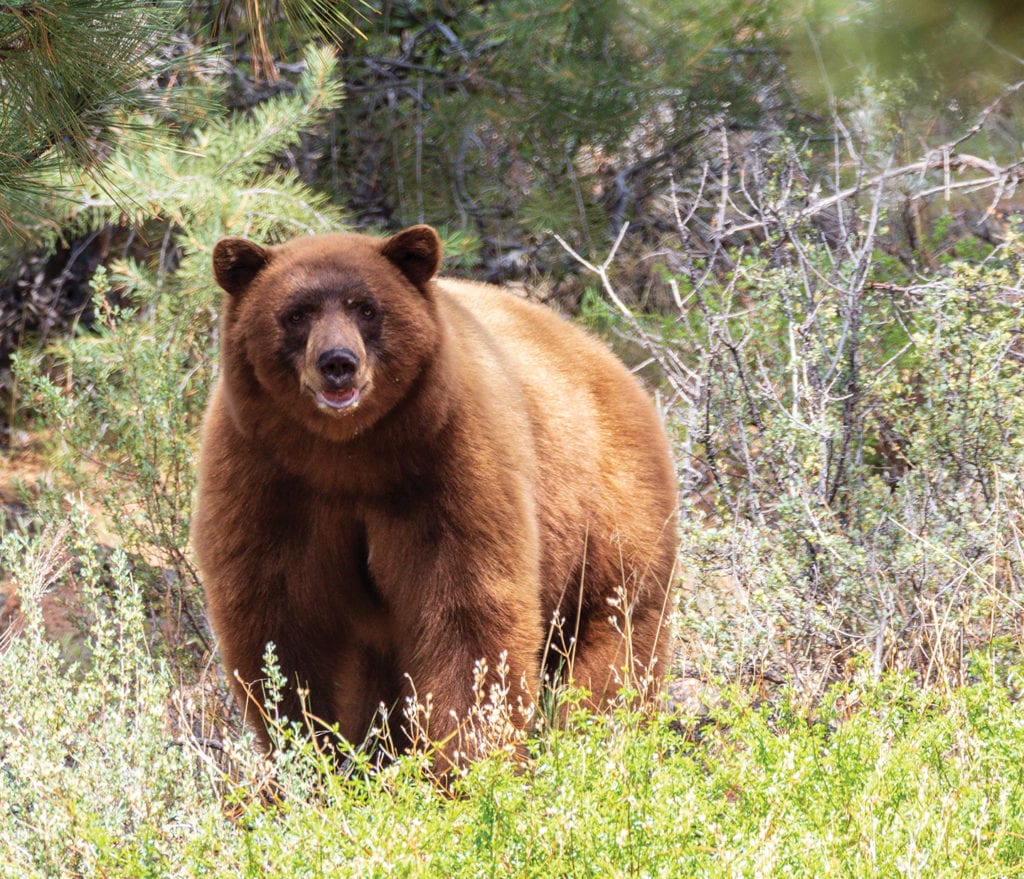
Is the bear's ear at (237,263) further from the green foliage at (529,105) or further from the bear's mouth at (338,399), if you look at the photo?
the green foliage at (529,105)

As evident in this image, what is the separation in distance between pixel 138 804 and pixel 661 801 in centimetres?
136

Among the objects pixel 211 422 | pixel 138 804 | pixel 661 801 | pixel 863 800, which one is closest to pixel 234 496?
pixel 211 422

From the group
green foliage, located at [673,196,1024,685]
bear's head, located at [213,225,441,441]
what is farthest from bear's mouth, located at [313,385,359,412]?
green foliage, located at [673,196,1024,685]

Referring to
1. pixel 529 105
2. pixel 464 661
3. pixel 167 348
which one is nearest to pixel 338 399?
pixel 464 661

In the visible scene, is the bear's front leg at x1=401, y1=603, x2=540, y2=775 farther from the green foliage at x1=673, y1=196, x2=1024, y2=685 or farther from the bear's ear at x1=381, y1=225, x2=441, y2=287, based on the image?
the bear's ear at x1=381, y1=225, x2=441, y2=287

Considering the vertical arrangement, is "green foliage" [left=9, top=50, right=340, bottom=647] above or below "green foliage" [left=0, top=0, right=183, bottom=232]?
below

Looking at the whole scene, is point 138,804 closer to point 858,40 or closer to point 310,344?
point 310,344

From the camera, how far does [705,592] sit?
5582 millimetres

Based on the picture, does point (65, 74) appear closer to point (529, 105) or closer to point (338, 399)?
point (338, 399)

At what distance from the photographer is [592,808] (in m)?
3.08

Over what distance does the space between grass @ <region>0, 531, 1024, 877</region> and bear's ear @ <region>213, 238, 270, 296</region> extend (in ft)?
3.93

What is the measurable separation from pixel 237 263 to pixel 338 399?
2.17 feet

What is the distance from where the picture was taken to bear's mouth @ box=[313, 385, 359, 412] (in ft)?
13.0

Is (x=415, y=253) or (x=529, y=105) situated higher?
(x=529, y=105)
